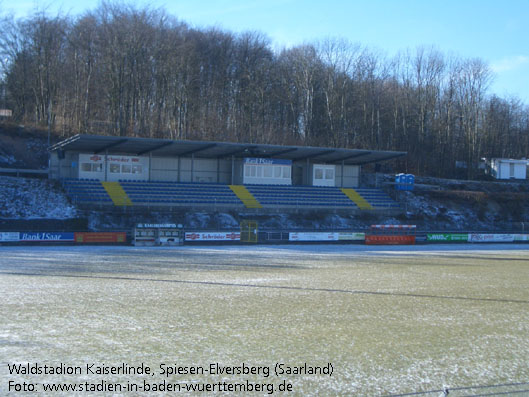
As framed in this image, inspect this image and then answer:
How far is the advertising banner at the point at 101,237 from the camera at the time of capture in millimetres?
33750

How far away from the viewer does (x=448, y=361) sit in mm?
9898

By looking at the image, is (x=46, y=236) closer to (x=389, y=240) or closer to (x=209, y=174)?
(x=209, y=174)

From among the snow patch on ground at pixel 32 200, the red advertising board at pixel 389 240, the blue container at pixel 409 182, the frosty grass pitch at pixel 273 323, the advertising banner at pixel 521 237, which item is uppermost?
the blue container at pixel 409 182

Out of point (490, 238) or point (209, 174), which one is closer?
point (490, 238)

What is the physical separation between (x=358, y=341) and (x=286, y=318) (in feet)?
8.19

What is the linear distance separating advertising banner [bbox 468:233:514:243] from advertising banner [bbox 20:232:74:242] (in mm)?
31376

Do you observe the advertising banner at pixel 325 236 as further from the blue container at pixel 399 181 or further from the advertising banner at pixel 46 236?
the blue container at pixel 399 181

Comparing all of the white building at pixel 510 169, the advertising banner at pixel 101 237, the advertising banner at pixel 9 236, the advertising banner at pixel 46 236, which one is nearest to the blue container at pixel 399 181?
the white building at pixel 510 169

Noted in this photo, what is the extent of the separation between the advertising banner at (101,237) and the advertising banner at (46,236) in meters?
0.54

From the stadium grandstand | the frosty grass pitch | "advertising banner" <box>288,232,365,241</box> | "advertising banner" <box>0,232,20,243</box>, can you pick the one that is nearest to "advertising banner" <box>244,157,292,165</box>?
Result: the stadium grandstand

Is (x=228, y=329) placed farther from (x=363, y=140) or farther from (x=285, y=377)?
(x=363, y=140)

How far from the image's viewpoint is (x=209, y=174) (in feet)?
168

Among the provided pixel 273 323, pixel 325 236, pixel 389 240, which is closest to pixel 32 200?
pixel 325 236

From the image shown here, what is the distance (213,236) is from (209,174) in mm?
15247
